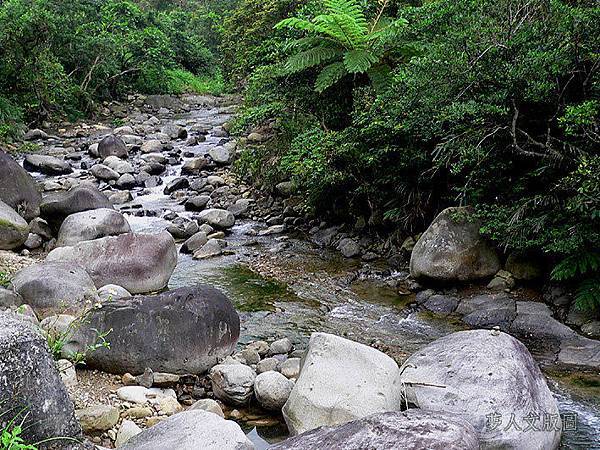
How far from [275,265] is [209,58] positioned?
22784 mm

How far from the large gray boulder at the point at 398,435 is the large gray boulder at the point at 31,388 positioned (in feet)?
3.65

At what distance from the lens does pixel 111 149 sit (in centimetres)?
1361

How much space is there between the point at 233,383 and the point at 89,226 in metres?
4.22

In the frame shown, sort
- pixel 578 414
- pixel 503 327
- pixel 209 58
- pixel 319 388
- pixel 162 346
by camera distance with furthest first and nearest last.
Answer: pixel 209 58 → pixel 503 327 → pixel 162 346 → pixel 578 414 → pixel 319 388

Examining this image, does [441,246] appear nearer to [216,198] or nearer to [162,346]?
[162,346]

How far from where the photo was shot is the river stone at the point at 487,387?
12.1 ft

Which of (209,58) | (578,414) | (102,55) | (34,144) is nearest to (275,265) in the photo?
(578,414)

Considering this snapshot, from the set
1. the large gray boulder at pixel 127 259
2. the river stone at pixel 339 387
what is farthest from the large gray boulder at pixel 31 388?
the large gray boulder at pixel 127 259

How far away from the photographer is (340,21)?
768 centimetres

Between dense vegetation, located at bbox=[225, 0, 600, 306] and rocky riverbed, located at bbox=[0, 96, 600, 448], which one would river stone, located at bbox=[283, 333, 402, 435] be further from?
dense vegetation, located at bbox=[225, 0, 600, 306]

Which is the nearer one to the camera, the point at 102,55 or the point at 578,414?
the point at 578,414

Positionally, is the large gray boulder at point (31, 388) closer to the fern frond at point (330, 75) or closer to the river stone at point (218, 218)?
the fern frond at point (330, 75)

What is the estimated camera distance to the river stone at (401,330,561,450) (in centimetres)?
368

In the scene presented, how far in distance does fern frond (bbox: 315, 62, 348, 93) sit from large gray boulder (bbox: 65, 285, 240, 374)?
3.93 m
